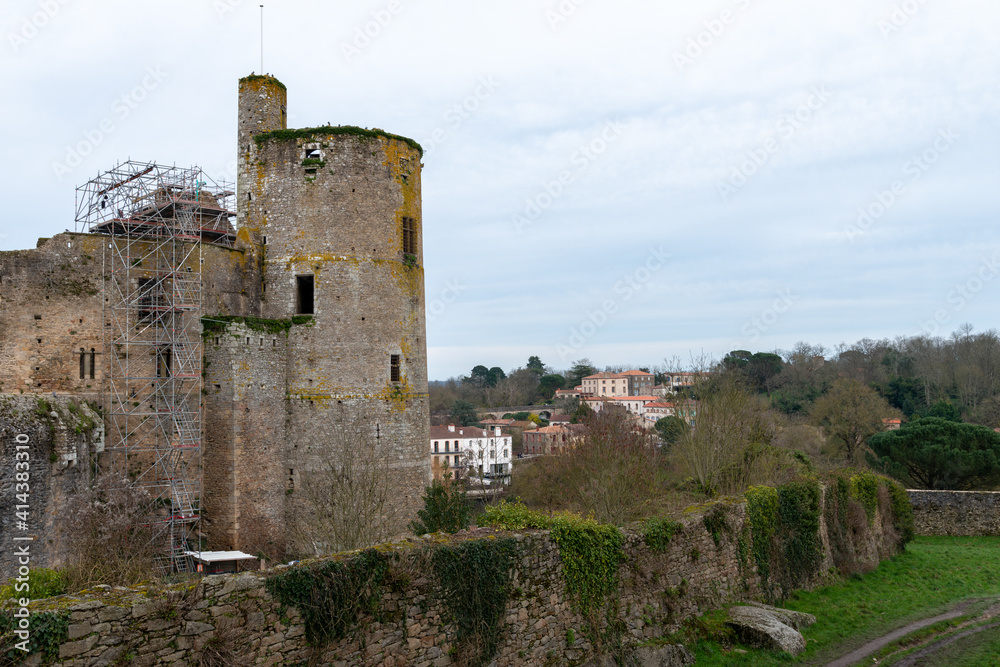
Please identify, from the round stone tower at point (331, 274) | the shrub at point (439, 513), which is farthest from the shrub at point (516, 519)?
A: the round stone tower at point (331, 274)

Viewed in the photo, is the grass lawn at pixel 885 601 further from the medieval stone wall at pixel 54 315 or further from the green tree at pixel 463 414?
the green tree at pixel 463 414

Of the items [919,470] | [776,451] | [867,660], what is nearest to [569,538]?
[867,660]

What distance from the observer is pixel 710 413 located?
22.9 meters

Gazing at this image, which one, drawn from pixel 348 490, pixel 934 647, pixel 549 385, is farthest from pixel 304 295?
pixel 549 385

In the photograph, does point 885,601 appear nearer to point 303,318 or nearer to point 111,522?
point 303,318

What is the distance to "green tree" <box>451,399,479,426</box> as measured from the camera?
83750mm

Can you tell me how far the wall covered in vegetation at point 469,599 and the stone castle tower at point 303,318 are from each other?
375 inches

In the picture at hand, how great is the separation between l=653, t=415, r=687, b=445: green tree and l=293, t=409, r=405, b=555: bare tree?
10.3 meters

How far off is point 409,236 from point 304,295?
12.0 ft

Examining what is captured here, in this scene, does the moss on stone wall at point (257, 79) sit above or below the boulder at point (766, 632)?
above

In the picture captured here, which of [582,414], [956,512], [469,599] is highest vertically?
[582,414]

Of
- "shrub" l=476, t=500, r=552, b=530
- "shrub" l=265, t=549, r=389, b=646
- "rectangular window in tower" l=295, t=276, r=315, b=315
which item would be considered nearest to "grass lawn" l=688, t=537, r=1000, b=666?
"shrub" l=476, t=500, r=552, b=530

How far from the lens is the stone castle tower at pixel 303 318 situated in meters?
18.7

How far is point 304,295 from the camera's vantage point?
20969 mm
